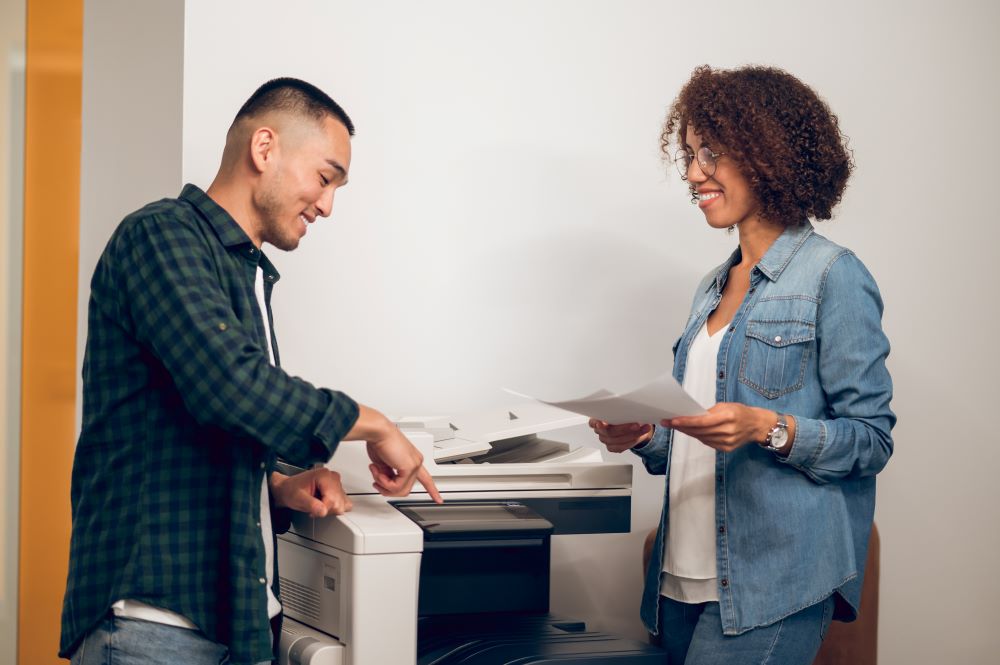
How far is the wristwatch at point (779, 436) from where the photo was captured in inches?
58.7

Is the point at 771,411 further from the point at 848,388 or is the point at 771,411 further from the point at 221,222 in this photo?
the point at 221,222

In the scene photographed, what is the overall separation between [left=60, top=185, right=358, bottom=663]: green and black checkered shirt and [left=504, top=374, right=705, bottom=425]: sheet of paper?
356 millimetres

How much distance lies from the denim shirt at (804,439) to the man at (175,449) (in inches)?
27.0

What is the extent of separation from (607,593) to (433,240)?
1.14 meters

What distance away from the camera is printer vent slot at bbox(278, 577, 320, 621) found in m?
1.59

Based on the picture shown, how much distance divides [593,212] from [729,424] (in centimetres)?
129

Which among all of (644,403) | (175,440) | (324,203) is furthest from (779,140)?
(175,440)

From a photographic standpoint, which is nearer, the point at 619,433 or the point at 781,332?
the point at 781,332

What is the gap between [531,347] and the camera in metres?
2.59

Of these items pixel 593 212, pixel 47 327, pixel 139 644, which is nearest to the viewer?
pixel 139 644

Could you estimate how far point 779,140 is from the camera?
5.43 ft

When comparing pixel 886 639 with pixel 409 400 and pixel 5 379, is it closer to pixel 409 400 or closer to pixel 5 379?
pixel 409 400

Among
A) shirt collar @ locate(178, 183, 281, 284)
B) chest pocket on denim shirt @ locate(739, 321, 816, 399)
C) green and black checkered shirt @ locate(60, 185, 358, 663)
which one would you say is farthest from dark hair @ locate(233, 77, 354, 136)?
chest pocket on denim shirt @ locate(739, 321, 816, 399)

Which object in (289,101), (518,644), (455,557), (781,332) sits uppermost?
(289,101)
